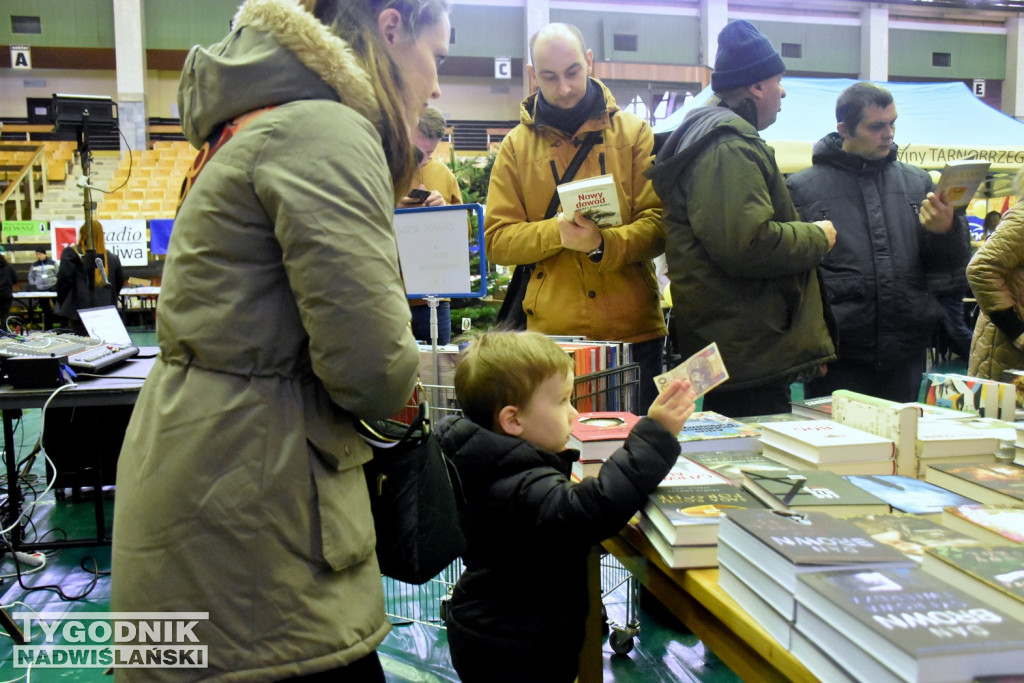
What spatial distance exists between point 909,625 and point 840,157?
227 centimetres

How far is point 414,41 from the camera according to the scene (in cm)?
112

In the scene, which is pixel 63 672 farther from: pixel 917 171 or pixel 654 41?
pixel 654 41

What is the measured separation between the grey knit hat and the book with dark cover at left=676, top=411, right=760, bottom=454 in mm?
1108

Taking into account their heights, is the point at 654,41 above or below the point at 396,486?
above

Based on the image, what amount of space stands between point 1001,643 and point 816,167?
7.61 feet

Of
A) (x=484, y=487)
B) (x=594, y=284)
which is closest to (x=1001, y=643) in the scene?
(x=484, y=487)

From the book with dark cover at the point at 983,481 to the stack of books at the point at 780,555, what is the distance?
37 centimetres

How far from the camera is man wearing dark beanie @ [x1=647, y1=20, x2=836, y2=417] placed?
6.57ft

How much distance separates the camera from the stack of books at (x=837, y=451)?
132cm

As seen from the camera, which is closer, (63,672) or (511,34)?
(63,672)

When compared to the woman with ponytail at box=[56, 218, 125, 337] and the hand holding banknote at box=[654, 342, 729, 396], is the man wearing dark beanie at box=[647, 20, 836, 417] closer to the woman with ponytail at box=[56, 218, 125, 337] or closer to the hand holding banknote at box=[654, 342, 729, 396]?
the hand holding banknote at box=[654, 342, 729, 396]

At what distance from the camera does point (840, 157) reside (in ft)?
8.52

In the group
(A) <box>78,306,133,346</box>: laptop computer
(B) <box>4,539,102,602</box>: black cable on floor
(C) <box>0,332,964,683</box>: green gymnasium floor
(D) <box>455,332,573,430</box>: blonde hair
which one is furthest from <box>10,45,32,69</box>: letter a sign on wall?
(D) <box>455,332,573,430</box>: blonde hair

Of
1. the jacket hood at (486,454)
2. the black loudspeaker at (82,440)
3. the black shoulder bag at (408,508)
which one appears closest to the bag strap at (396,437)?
the black shoulder bag at (408,508)
